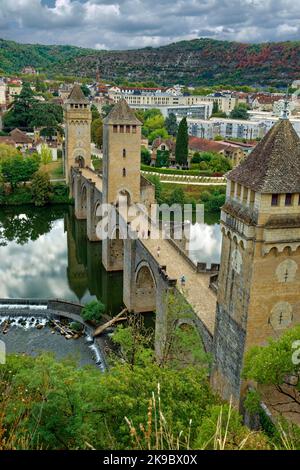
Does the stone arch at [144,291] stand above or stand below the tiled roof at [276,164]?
below

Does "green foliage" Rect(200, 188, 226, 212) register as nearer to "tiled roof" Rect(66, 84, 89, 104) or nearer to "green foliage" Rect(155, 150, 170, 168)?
"green foliage" Rect(155, 150, 170, 168)

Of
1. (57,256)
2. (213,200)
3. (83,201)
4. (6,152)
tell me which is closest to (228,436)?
(57,256)

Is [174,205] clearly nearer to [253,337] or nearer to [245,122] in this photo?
[253,337]

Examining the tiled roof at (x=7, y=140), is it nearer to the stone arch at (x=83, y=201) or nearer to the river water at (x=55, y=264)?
the river water at (x=55, y=264)

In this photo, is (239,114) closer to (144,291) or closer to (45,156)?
(45,156)

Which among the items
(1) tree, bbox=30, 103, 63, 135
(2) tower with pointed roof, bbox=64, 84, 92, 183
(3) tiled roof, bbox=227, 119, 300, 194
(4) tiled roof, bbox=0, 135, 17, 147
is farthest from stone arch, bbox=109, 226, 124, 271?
(1) tree, bbox=30, 103, 63, 135

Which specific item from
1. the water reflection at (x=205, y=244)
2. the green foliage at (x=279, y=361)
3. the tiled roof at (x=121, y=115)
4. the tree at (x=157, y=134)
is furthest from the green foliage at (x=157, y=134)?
the green foliage at (x=279, y=361)
